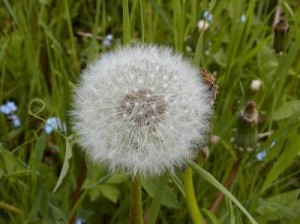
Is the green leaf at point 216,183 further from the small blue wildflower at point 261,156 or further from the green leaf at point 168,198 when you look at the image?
the small blue wildflower at point 261,156

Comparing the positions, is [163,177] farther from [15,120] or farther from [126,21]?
[15,120]

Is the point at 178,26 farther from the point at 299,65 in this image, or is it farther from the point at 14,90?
the point at 14,90

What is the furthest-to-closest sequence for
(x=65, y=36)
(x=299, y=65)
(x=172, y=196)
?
1. (x=65, y=36)
2. (x=299, y=65)
3. (x=172, y=196)

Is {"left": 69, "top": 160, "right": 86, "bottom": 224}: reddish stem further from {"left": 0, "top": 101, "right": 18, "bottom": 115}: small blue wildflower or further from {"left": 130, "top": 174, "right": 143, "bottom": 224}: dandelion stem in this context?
{"left": 0, "top": 101, "right": 18, "bottom": 115}: small blue wildflower

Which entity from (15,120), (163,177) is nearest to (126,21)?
(163,177)

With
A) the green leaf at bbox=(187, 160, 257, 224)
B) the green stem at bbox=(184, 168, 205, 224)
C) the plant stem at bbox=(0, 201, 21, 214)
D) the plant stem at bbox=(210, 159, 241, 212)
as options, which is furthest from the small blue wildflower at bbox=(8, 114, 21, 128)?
the green leaf at bbox=(187, 160, 257, 224)

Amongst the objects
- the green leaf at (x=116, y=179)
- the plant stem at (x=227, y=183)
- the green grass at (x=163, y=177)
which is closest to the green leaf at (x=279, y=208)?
the green grass at (x=163, y=177)

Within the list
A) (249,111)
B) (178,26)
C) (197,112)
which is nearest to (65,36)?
(178,26)
